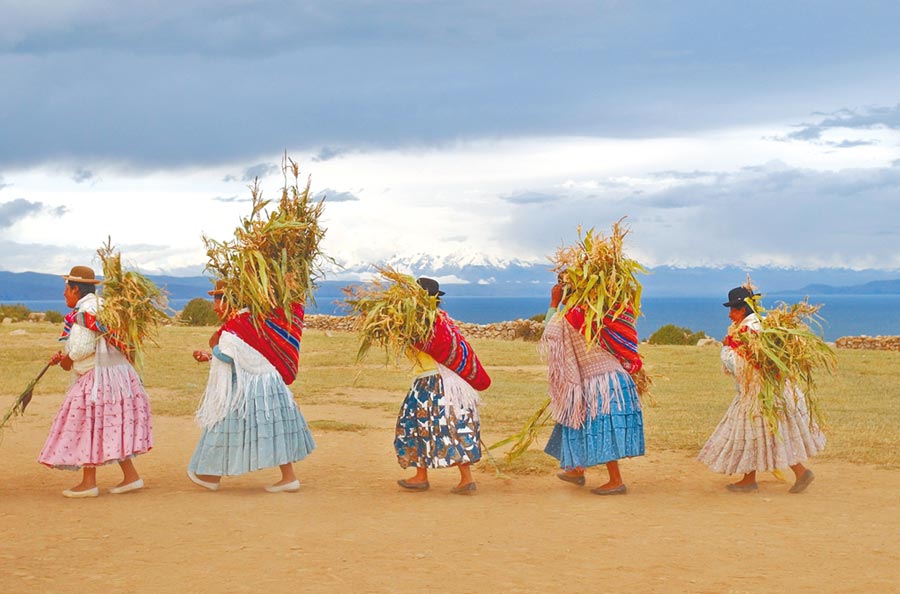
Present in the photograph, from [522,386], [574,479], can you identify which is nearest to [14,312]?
[522,386]

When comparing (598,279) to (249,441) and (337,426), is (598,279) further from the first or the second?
(337,426)

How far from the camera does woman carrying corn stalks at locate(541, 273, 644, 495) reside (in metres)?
9.02

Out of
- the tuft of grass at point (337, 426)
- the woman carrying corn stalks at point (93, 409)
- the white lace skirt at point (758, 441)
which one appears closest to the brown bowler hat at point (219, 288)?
the woman carrying corn stalks at point (93, 409)

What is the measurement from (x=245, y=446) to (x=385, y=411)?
6.63 m

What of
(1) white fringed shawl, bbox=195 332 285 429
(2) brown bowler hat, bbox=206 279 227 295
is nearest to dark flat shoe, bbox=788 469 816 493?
(1) white fringed shawl, bbox=195 332 285 429

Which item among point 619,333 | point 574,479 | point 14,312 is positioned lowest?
point 574,479

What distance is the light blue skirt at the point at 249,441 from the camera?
879cm

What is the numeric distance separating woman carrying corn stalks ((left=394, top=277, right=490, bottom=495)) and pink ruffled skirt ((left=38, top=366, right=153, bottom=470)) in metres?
2.41

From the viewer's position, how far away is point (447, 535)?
24.8ft

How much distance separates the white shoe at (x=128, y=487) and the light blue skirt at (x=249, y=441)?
577mm

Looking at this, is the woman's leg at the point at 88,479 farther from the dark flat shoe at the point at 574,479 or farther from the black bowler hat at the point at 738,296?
the black bowler hat at the point at 738,296

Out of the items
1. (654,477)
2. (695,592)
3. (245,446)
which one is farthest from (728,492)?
(245,446)

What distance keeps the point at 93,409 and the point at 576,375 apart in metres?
4.33

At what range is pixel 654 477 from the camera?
10297 millimetres
